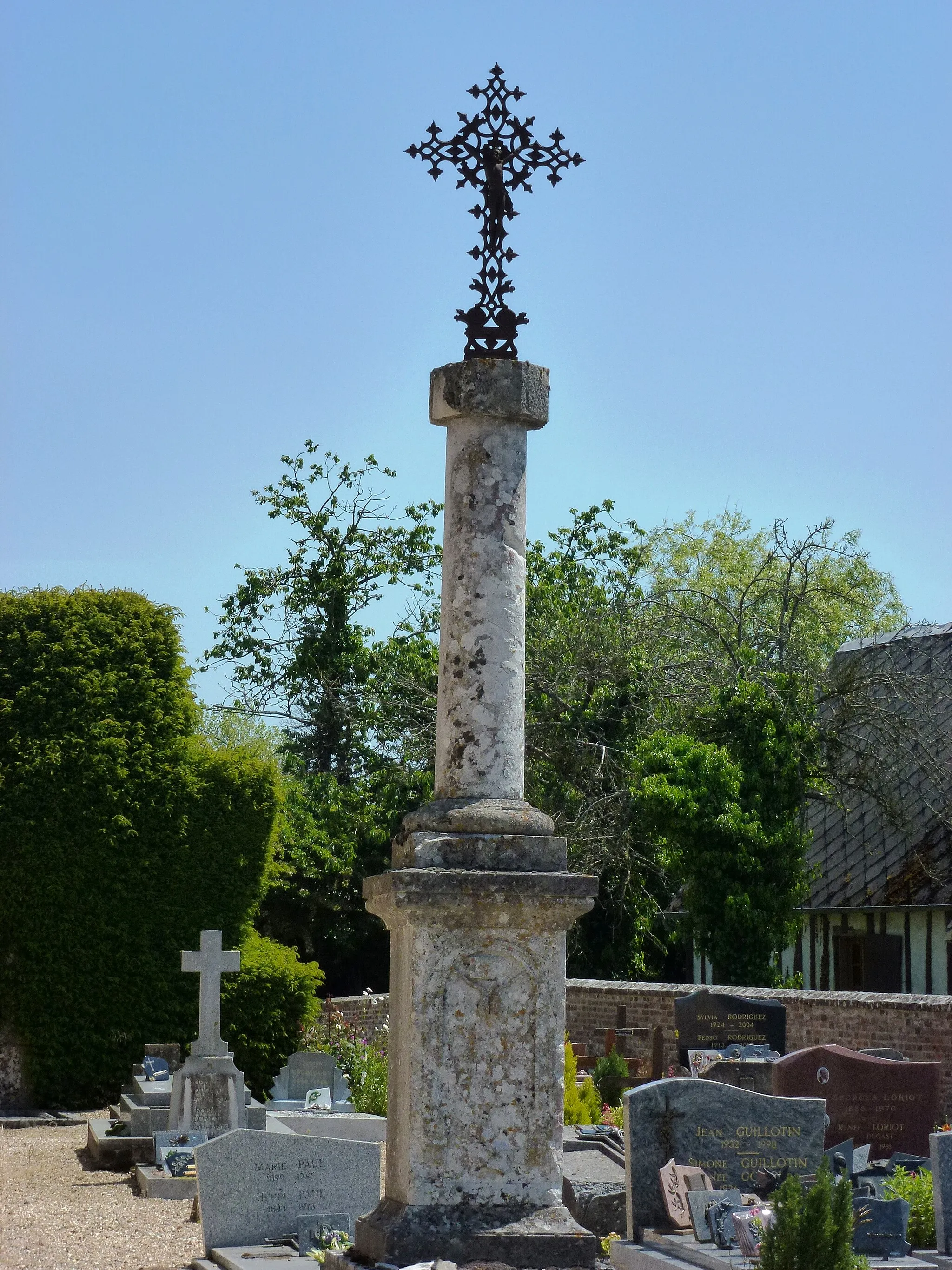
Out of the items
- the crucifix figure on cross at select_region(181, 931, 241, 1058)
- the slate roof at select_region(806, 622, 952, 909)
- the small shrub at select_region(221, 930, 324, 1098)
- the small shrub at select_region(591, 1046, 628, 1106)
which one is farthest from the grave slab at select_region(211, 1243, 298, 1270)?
the slate roof at select_region(806, 622, 952, 909)

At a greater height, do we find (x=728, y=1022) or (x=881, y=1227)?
(x=728, y=1022)

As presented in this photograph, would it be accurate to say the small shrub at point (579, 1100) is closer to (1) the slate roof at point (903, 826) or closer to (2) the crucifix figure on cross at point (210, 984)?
(2) the crucifix figure on cross at point (210, 984)

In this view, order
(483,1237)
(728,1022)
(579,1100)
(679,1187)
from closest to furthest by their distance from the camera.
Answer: (483,1237) < (679,1187) < (579,1100) < (728,1022)

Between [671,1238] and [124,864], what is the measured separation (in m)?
11.8

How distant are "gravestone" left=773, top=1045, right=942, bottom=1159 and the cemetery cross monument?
5074mm

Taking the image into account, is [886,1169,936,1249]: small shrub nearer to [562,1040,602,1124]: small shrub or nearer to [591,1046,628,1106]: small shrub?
[562,1040,602,1124]: small shrub

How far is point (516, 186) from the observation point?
759 cm

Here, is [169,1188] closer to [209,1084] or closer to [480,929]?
[209,1084]

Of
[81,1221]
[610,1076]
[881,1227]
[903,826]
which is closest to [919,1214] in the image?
[881,1227]

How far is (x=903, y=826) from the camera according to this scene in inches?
810

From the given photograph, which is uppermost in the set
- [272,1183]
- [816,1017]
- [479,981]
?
[479,981]

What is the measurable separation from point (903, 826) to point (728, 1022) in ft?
22.6

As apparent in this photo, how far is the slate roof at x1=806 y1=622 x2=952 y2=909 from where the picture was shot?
64.7 ft

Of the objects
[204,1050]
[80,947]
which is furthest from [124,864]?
[204,1050]
